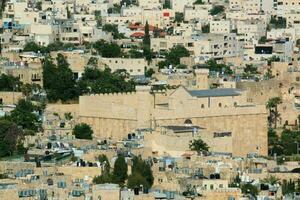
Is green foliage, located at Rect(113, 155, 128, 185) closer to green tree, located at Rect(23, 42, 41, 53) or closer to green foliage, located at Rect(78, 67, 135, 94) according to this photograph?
green foliage, located at Rect(78, 67, 135, 94)

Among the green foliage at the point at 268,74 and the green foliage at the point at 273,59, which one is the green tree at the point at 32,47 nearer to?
the green foliage at the point at 273,59

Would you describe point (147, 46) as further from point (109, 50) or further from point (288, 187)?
point (288, 187)

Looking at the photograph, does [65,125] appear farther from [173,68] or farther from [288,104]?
[173,68]

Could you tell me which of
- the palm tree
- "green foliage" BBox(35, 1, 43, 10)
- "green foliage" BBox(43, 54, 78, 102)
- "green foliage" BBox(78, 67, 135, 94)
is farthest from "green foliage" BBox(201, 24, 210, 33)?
the palm tree

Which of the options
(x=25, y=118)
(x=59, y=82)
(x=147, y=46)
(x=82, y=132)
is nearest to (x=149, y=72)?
(x=59, y=82)

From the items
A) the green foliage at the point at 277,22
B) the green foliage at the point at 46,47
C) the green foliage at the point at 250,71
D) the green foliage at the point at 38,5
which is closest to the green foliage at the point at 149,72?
the green foliage at the point at 250,71

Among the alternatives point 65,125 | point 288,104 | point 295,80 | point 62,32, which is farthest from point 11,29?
point 65,125
